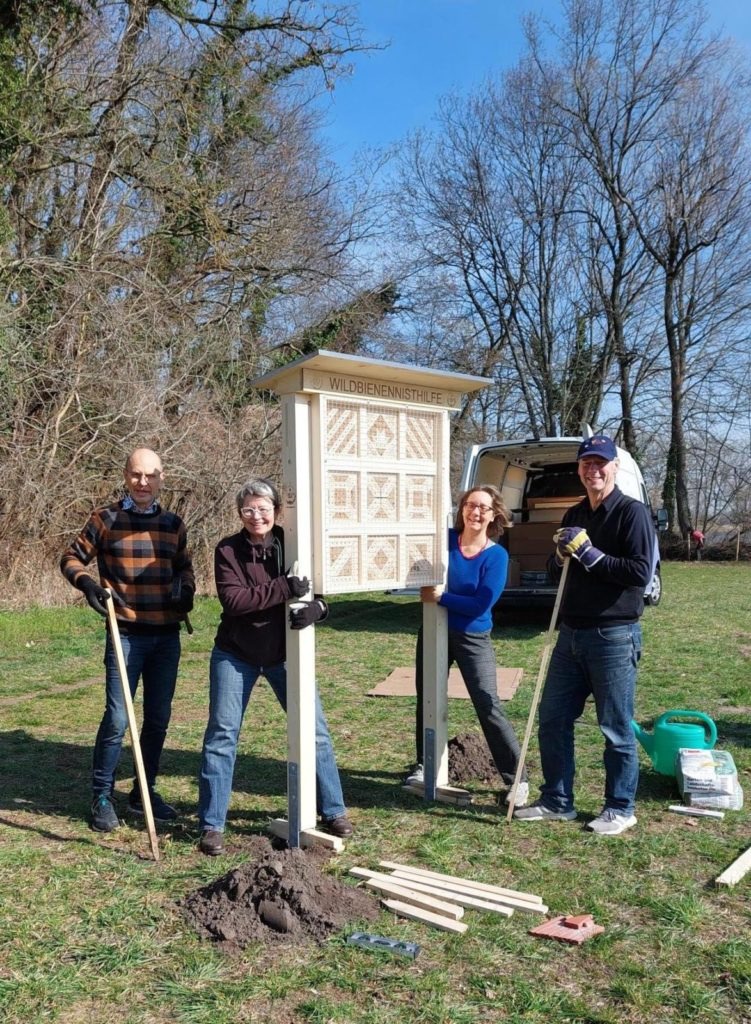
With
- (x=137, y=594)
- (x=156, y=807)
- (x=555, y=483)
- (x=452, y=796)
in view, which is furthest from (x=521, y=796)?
(x=555, y=483)

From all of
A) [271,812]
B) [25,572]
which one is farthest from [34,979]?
[25,572]

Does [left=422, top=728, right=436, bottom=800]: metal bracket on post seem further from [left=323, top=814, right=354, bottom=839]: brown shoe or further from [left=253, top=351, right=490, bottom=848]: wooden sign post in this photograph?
[left=323, top=814, right=354, bottom=839]: brown shoe

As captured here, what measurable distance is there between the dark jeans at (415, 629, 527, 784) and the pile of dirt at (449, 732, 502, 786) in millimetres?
375

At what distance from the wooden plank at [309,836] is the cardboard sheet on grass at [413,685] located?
3.19 m

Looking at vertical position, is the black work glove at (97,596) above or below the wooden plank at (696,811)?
above

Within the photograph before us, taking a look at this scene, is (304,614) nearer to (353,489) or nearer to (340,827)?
(353,489)

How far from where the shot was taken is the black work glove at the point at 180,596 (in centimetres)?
446

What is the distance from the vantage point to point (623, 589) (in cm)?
418

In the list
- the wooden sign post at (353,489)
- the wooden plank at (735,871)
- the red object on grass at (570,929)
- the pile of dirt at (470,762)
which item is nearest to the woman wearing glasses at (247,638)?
the wooden sign post at (353,489)

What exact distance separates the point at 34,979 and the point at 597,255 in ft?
93.1

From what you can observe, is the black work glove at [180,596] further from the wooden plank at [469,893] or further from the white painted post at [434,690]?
the wooden plank at [469,893]

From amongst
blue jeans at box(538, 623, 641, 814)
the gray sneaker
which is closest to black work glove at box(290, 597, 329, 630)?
blue jeans at box(538, 623, 641, 814)

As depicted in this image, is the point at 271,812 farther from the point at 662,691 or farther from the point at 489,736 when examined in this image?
the point at 662,691

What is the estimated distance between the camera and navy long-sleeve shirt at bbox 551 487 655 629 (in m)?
4.09
